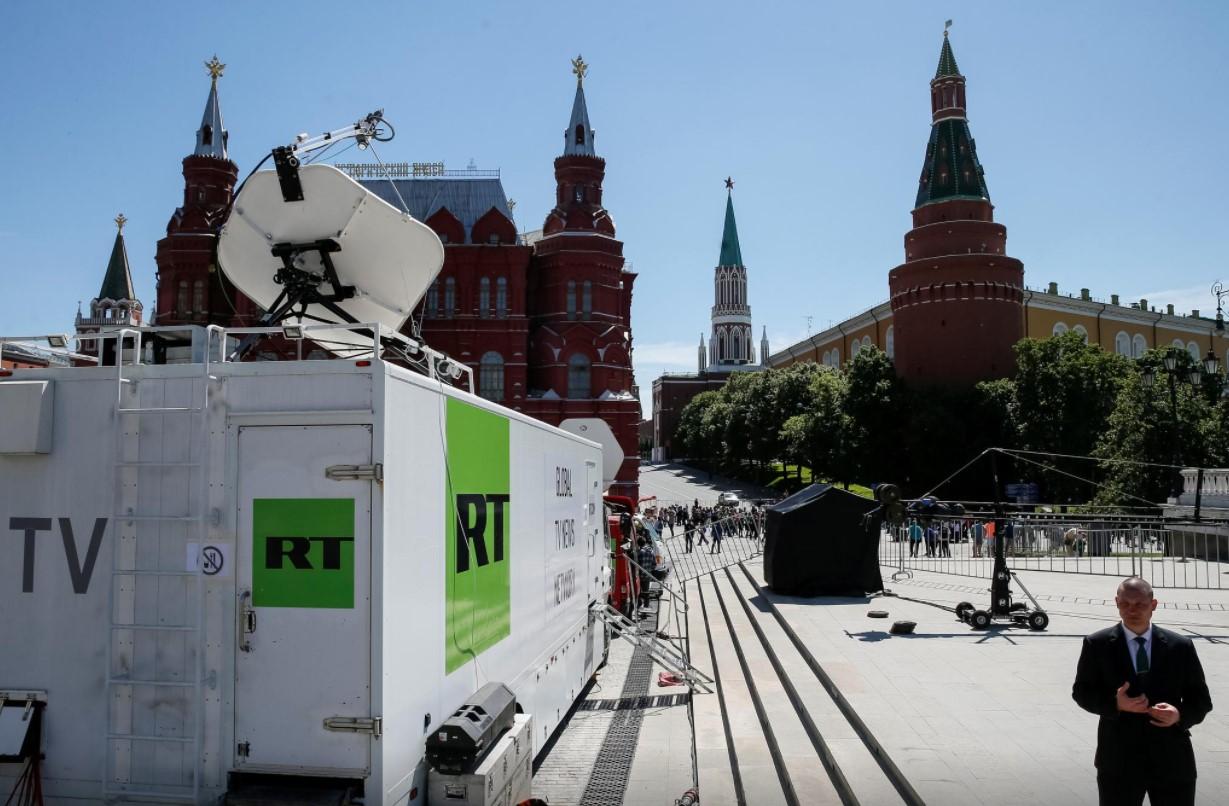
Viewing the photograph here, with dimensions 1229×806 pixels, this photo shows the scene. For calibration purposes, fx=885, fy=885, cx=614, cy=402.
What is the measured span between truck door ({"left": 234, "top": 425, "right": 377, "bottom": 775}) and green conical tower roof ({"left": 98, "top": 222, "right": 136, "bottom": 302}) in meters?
94.5

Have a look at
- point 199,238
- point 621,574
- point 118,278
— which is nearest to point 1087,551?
point 621,574

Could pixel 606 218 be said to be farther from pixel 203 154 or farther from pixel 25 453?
pixel 25 453

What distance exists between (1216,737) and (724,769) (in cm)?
466

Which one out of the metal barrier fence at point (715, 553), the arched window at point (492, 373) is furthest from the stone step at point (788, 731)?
the arched window at point (492, 373)

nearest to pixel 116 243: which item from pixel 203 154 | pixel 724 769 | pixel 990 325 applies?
pixel 203 154

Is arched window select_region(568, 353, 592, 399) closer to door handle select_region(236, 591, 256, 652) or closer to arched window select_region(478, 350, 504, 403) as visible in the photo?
arched window select_region(478, 350, 504, 403)

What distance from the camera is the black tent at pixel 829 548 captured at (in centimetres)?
1872

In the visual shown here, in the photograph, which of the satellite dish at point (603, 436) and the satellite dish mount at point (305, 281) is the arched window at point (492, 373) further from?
the satellite dish mount at point (305, 281)

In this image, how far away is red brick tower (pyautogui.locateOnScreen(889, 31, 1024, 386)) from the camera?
192 ft

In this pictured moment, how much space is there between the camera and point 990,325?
5869 centimetres

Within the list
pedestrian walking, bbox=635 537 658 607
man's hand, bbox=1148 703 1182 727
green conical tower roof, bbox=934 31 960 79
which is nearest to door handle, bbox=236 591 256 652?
man's hand, bbox=1148 703 1182 727

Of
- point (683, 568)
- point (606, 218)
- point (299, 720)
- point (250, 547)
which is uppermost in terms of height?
point (606, 218)

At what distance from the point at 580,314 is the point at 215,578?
4640cm

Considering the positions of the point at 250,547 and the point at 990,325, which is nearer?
the point at 250,547
